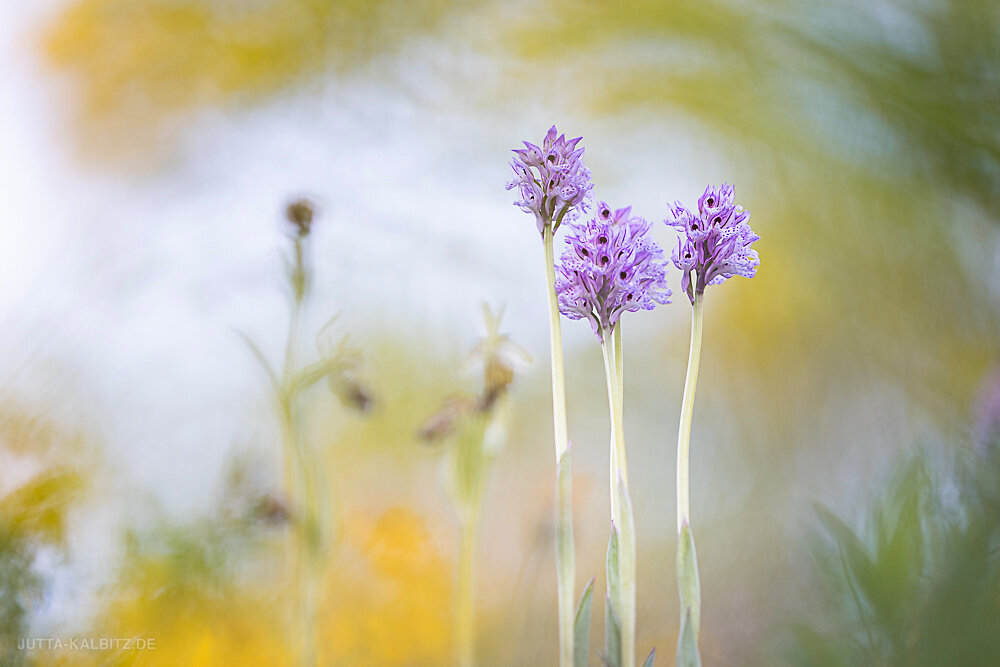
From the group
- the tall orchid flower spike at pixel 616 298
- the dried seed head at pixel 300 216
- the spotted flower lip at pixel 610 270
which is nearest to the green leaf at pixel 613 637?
the tall orchid flower spike at pixel 616 298

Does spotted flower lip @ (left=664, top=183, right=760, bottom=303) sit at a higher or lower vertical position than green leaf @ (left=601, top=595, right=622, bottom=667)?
higher

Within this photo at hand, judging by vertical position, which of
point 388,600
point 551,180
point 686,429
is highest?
point 551,180

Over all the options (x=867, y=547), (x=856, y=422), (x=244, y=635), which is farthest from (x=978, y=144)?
(x=244, y=635)

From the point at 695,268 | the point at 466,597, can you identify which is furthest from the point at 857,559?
the point at 466,597

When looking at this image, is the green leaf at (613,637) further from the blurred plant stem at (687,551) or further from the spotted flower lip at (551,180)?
the spotted flower lip at (551,180)

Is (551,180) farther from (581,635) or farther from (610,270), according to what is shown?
(581,635)

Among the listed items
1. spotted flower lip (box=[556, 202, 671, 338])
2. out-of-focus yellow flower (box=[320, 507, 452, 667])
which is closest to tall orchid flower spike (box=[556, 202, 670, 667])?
spotted flower lip (box=[556, 202, 671, 338])

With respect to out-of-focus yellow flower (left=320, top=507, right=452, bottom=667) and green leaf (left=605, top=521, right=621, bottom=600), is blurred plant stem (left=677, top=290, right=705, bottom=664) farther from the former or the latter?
out-of-focus yellow flower (left=320, top=507, right=452, bottom=667)

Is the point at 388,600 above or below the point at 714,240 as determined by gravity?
below
